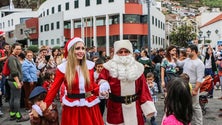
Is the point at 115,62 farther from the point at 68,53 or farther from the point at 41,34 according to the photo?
the point at 41,34

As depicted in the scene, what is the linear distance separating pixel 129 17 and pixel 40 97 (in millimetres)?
43262

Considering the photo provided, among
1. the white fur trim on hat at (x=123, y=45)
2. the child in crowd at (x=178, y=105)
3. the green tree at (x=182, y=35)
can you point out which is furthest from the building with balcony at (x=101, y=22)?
the child in crowd at (x=178, y=105)

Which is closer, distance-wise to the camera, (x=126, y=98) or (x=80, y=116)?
(x=80, y=116)

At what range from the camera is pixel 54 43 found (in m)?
59.3

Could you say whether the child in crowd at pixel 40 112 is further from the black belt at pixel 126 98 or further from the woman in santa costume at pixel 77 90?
the black belt at pixel 126 98

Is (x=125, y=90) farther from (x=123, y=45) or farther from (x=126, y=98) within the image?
(x=123, y=45)

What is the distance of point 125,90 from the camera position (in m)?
5.31

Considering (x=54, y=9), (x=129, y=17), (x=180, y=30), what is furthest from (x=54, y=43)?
(x=180, y=30)

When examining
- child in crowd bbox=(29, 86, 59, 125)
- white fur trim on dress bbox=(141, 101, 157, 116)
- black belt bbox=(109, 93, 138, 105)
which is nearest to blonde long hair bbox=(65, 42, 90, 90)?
child in crowd bbox=(29, 86, 59, 125)

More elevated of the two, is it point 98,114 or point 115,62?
point 115,62

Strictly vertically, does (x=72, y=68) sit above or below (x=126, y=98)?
above

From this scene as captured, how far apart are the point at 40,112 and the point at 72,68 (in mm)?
765

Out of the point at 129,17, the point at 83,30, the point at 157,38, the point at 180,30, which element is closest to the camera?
the point at 129,17

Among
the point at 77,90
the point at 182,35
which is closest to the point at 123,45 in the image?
the point at 77,90
